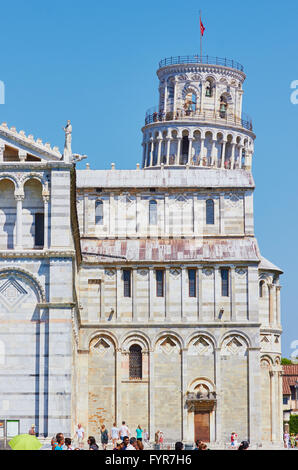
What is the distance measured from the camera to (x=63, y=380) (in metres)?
49.1

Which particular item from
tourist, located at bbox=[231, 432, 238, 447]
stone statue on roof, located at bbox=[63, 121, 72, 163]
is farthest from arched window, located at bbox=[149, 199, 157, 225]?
stone statue on roof, located at bbox=[63, 121, 72, 163]

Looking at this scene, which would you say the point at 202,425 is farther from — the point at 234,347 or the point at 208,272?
the point at 208,272

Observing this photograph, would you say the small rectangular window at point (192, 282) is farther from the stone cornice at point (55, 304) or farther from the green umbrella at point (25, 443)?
the green umbrella at point (25, 443)

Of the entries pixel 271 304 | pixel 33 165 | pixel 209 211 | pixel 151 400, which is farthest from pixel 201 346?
pixel 33 165

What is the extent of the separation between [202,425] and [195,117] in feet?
147

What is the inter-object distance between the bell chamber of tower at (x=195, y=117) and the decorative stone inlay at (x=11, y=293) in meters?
55.6

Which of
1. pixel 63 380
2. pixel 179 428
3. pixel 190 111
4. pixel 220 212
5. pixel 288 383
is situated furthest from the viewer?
pixel 288 383

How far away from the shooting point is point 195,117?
10631 centimetres

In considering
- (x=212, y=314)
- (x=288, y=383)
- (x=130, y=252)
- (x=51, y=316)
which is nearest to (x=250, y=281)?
(x=212, y=314)

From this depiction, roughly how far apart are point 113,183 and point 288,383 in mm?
57981

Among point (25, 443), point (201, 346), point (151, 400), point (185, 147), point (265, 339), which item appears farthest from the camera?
point (185, 147)

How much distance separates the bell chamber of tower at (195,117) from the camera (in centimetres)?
10600

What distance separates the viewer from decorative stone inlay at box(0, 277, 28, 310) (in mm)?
49969
